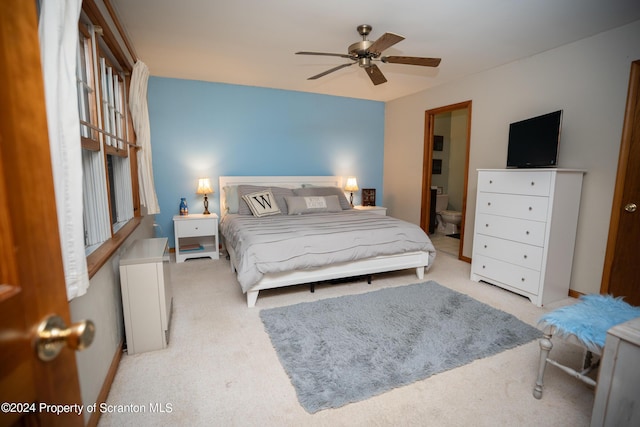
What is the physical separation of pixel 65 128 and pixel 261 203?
288cm

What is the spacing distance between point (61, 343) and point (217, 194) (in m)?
4.03

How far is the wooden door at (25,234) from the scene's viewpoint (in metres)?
0.45

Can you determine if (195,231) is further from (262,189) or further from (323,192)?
(323,192)

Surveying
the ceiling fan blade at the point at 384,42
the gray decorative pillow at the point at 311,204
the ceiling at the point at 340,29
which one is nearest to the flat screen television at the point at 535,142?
the ceiling at the point at 340,29

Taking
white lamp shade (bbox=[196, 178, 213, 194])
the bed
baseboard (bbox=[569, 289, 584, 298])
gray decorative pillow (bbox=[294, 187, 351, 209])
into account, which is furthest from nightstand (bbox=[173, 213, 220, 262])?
baseboard (bbox=[569, 289, 584, 298])

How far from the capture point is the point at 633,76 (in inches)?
96.9

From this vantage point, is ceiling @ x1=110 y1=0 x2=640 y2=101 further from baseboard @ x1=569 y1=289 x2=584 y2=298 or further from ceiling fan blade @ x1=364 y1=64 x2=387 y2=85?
baseboard @ x1=569 y1=289 x2=584 y2=298

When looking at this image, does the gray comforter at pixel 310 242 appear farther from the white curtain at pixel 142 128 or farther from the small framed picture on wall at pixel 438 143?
the small framed picture on wall at pixel 438 143

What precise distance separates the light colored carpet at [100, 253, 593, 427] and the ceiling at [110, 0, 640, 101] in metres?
2.39

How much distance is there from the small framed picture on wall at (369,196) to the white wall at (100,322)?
380 centimetres

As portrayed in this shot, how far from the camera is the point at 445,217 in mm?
5707

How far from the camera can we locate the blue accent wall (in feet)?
13.4

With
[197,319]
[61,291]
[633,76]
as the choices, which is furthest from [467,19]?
[197,319]

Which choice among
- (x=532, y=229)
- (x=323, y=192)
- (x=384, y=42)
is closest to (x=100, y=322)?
(x=384, y=42)
